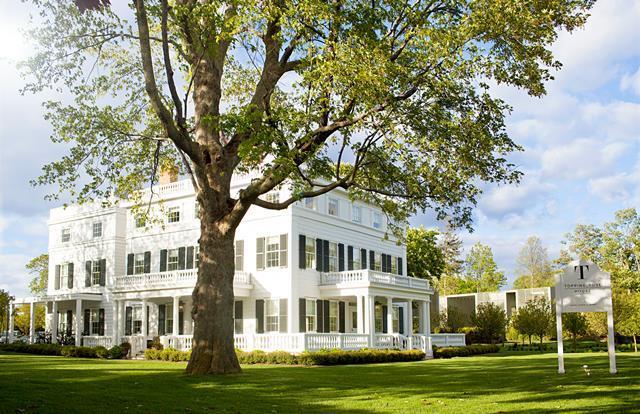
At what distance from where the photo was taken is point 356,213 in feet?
118

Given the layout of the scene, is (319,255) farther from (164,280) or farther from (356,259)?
(164,280)

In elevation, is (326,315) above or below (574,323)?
above

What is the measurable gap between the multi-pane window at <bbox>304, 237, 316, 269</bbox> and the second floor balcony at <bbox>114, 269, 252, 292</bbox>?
2878mm

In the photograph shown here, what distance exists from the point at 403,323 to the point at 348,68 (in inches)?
1040

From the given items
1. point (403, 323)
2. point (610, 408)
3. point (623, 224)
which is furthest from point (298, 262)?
point (623, 224)

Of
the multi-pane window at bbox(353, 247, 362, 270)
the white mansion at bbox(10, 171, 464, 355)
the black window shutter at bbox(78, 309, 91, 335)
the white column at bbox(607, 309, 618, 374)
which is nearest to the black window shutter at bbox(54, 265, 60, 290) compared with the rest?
the white mansion at bbox(10, 171, 464, 355)

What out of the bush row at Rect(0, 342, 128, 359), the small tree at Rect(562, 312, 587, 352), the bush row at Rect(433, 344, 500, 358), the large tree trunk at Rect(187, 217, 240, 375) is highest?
the large tree trunk at Rect(187, 217, 240, 375)

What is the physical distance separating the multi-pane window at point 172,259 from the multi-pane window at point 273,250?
6.13 m

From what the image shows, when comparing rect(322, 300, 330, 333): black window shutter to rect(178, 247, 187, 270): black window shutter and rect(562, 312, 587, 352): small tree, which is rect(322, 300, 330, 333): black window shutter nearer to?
rect(178, 247, 187, 270): black window shutter

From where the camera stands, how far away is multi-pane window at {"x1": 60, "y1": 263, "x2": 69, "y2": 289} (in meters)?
39.2

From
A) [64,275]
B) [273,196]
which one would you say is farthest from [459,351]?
[64,275]

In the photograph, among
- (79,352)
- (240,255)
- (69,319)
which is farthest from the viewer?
(69,319)

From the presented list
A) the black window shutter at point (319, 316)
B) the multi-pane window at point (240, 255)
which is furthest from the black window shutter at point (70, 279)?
the black window shutter at point (319, 316)

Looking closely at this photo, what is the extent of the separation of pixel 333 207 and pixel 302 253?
158 inches
